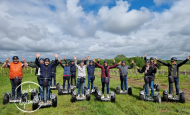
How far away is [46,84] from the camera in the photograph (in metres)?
6.42

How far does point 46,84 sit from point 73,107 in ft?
6.72

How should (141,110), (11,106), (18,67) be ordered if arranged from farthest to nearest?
(18,67), (11,106), (141,110)

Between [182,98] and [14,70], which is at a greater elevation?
[14,70]

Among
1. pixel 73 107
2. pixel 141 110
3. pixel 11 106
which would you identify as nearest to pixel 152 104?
pixel 141 110

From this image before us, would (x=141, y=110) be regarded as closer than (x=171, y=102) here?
Yes

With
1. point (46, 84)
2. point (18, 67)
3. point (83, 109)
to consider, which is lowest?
point (83, 109)

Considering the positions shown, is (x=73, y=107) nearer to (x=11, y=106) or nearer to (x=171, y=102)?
(x=11, y=106)

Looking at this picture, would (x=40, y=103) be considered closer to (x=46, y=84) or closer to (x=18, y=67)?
(x=46, y=84)

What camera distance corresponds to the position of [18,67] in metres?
7.37

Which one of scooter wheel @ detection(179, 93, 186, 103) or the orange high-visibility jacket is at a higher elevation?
the orange high-visibility jacket

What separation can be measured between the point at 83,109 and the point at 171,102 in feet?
17.9

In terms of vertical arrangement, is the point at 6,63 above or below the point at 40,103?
above

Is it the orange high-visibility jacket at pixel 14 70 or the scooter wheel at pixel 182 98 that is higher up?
the orange high-visibility jacket at pixel 14 70

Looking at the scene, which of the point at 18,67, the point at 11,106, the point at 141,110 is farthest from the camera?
the point at 18,67
